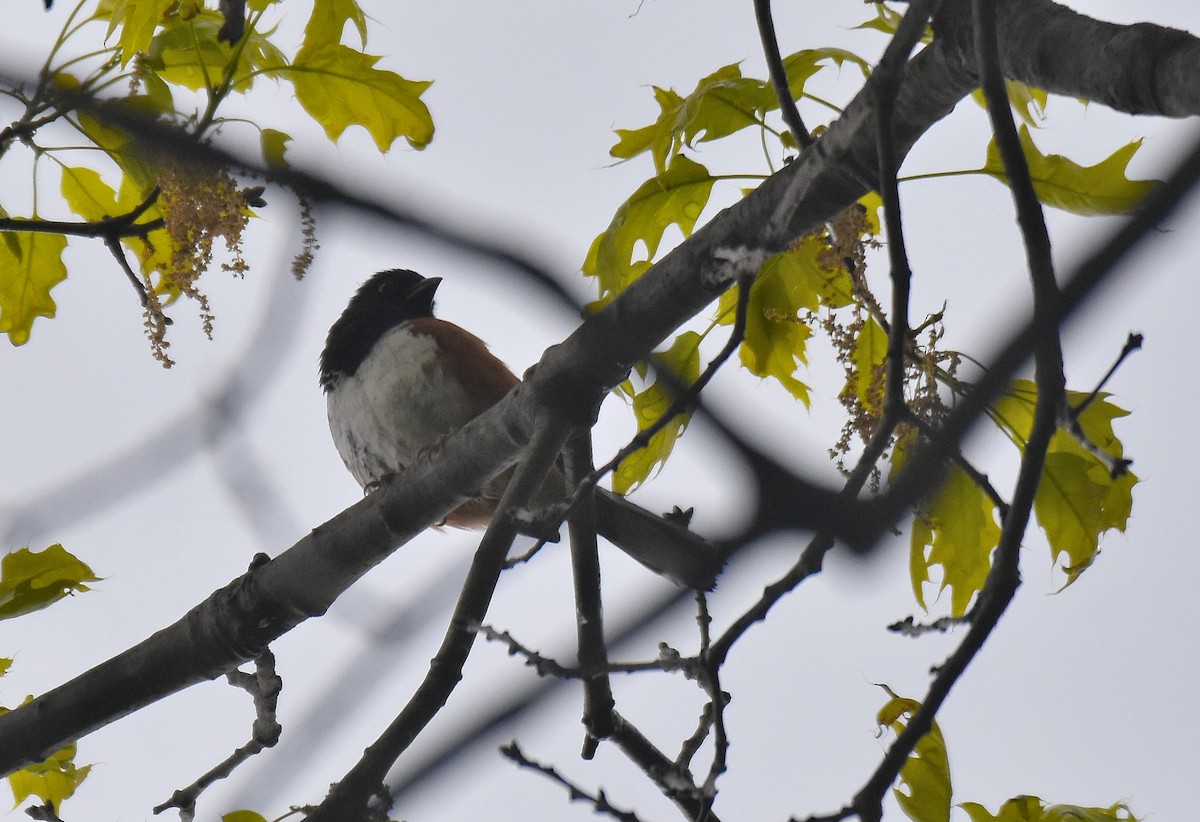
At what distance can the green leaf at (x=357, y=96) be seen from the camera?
1.88 m

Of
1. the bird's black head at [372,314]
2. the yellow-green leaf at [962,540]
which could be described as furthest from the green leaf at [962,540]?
the bird's black head at [372,314]

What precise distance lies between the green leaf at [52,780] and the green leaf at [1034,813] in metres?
1.62

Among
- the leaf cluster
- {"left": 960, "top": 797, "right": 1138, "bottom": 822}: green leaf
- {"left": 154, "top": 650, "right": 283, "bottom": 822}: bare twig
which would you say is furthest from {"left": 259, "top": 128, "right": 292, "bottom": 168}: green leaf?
{"left": 960, "top": 797, "right": 1138, "bottom": 822}: green leaf

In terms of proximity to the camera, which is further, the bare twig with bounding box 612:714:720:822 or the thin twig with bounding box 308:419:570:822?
the bare twig with bounding box 612:714:720:822

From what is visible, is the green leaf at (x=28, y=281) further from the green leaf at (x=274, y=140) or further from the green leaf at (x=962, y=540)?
the green leaf at (x=962, y=540)

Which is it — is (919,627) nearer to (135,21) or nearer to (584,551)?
(584,551)

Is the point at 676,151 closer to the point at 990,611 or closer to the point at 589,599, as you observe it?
the point at 589,599

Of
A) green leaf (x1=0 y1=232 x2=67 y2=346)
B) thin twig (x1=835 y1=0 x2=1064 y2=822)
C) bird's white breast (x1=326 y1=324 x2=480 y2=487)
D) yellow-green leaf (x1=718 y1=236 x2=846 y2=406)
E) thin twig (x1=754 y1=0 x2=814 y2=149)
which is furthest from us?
bird's white breast (x1=326 y1=324 x2=480 y2=487)

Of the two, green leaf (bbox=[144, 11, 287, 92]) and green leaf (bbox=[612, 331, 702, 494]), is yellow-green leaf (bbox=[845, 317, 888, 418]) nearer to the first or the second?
green leaf (bbox=[612, 331, 702, 494])

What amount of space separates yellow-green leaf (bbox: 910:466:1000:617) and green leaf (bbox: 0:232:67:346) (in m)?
1.65

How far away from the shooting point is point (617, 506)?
271 centimetres

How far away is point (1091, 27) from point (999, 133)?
30 centimetres

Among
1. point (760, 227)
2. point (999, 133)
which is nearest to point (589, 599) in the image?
point (760, 227)

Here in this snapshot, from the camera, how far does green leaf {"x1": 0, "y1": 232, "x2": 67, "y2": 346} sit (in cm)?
218
